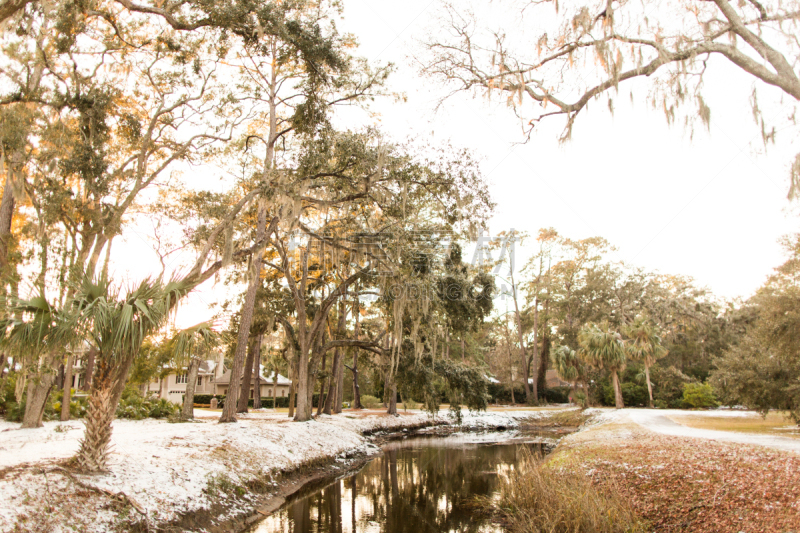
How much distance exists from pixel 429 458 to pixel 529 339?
36.2 meters

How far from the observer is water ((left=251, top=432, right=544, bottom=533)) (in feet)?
26.7

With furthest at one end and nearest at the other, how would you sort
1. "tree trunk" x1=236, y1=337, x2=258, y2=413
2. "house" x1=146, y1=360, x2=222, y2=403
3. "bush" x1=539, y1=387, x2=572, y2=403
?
"bush" x1=539, y1=387, x2=572, y2=403, "house" x1=146, y1=360, x2=222, y2=403, "tree trunk" x1=236, y1=337, x2=258, y2=413

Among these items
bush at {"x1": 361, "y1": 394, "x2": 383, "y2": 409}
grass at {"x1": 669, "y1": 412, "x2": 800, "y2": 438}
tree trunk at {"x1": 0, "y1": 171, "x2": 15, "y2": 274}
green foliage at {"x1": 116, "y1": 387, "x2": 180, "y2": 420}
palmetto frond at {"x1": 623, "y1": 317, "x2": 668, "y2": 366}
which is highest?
tree trunk at {"x1": 0, "y1": 171, "x2": 15, "y2": 274}

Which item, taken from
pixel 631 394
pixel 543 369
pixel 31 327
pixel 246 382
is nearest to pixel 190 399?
pixel 246 382

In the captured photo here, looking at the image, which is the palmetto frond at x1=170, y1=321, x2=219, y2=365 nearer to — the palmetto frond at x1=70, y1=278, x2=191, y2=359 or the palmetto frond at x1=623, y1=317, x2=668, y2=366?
the palmetto frond at x1=70, y1=278, x2=191, y2=359

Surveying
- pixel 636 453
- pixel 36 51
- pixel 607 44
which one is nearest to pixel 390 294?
pixel 636 453

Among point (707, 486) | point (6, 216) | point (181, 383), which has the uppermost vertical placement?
point (6, 216)

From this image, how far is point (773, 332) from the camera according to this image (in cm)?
1438

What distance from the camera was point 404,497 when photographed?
34.6 ft

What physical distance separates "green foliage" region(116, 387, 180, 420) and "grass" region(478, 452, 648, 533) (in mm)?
13014

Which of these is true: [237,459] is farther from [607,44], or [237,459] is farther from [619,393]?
[619,393]

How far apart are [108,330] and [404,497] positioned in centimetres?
718

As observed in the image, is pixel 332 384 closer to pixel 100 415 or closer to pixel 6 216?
pixel 6 216

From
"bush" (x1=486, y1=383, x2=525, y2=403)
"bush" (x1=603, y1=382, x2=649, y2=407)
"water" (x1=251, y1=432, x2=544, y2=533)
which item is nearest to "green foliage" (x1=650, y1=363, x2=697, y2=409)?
"bush" (x1=603, y1=382, x2=649, y2=407)
